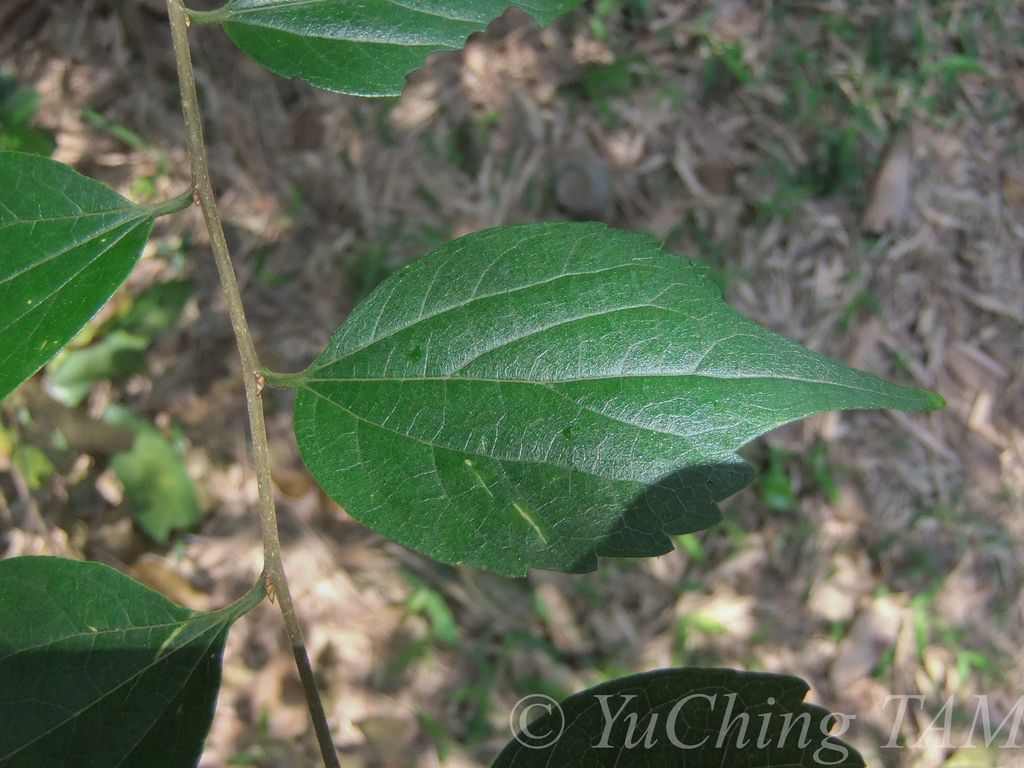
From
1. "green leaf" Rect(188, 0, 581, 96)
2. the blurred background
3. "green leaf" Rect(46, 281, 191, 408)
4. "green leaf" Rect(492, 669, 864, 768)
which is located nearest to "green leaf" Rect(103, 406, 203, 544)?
the blurred background

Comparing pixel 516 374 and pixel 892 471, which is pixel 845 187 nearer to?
pixel 892 471

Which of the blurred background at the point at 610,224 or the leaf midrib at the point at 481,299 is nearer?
the leaf midrib at the point at 481,299

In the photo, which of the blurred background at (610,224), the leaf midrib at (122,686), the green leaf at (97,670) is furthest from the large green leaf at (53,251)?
the blurred background at (610,224)

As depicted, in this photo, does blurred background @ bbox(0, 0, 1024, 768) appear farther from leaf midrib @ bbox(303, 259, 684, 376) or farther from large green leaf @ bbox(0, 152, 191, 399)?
leaf midrib @ bbox(303, 259, 684, 376)

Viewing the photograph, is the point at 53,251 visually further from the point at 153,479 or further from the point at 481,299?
the point at 153,479

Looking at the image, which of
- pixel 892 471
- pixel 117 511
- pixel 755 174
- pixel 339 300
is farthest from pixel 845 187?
pixel 117 511

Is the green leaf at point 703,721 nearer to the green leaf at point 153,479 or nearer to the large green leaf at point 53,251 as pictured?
the large green leaf at point 53,251
